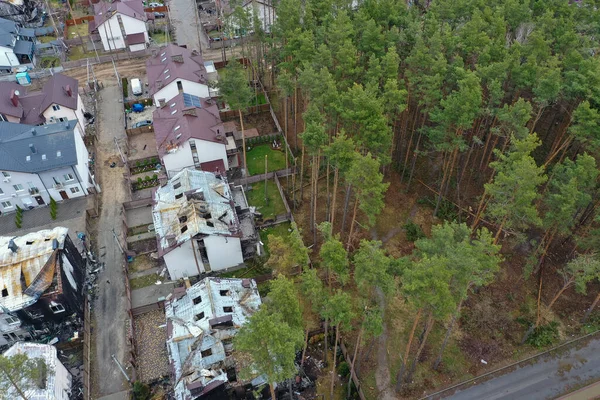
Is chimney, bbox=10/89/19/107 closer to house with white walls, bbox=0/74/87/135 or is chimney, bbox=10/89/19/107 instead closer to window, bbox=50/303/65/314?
house with white walls, bbox=0/74/87/135

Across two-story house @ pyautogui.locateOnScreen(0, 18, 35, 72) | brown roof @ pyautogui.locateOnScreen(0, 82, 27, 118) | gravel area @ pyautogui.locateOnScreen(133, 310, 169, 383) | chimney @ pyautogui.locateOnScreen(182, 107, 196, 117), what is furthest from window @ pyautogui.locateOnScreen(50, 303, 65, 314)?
two-story house @ pyautogui.locateOnScreen(0, 18, 35, 72)

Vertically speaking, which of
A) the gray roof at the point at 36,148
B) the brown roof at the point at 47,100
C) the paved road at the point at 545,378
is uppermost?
the brown roof at the point at 47,100

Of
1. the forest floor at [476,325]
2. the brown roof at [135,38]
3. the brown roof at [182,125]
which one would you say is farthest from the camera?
the brown roof at [135,38]

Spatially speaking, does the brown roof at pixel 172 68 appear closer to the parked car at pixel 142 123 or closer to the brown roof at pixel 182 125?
the parked car at pixel 142 123

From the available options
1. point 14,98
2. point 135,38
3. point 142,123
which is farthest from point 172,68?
point 135,38

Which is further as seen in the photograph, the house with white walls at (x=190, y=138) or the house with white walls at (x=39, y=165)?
the house with white walls at (x=190, y=138)

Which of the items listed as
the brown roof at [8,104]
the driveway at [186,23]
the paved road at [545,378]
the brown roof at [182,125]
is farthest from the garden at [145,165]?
the paved road at [545,378]

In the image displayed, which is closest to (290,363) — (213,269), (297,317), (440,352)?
(297,317)
